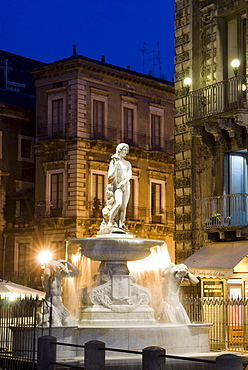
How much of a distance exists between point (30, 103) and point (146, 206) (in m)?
9.00

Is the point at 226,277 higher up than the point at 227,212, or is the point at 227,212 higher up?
the point at 227,212

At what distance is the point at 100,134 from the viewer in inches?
1652

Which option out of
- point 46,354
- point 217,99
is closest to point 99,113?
point 217,99

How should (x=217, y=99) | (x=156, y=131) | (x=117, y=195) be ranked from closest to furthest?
(x=117, y=195) → (x=217, y=99) → (x=156, y=131)

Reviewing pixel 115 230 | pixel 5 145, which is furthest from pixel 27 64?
pixel 115 230

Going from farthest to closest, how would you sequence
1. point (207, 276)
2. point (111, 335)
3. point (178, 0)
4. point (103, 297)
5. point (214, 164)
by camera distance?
point (178, 0), point (214, 164), point (207, 276), point (103, 297), point (111, 335)

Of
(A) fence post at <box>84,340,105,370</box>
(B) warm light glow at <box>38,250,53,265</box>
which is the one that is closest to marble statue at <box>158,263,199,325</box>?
→ (A) fence post at <box>84,340,105,370</box>

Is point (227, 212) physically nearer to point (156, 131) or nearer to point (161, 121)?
point (156, 131)

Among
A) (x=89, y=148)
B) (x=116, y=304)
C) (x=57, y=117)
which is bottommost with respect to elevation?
(x=116, y=304)

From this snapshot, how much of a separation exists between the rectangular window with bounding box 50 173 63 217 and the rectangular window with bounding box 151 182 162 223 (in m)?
5.46

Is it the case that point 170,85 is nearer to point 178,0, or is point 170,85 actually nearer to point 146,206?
point 146,206

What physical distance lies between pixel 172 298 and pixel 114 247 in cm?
184

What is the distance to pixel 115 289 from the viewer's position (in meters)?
18.1

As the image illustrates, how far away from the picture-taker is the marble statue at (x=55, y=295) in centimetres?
1689
